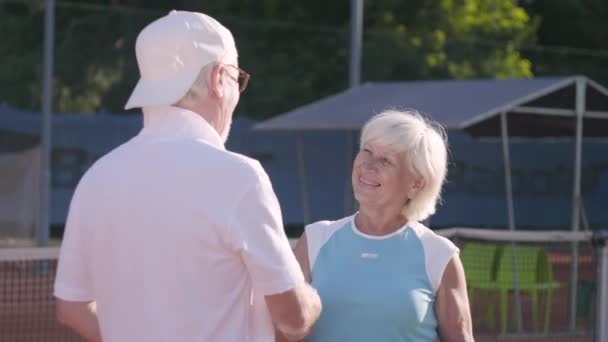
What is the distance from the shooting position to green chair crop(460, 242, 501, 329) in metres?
11.4

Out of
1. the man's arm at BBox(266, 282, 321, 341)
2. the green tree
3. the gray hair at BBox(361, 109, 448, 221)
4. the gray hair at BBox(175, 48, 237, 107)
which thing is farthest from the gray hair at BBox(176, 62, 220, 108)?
the green tree

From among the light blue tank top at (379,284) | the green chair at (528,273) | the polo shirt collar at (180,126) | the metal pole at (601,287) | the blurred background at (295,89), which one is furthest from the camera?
the blurred background at (295,89)

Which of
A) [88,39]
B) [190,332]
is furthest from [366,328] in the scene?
[88,39]

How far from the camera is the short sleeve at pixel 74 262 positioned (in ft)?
10.2

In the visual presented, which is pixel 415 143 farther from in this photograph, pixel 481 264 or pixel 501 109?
pixel 501 109

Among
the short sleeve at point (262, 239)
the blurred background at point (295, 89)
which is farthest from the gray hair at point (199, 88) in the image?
the blurred background at point (295, 89)

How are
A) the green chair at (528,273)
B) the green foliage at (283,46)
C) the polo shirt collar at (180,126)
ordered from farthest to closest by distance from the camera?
the green foliage at (283,46) → the green chair at (528,273) → the polo shirt collar at (180,126)

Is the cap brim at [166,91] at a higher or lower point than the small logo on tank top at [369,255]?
higher

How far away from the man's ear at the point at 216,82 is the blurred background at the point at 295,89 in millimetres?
12379

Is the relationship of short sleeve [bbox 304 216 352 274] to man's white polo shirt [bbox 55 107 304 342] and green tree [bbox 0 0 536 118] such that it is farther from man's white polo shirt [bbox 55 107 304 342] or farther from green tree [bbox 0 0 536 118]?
green tree [bbox 0 0 536 118]

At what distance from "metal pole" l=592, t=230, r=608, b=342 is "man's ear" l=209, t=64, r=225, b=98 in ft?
11.4

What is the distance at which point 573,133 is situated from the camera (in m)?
14.4

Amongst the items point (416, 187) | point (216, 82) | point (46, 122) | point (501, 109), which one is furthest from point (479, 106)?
point (216, 82)

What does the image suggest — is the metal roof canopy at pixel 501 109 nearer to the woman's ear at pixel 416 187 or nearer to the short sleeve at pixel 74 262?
the woman's ear at pixel 416 187
